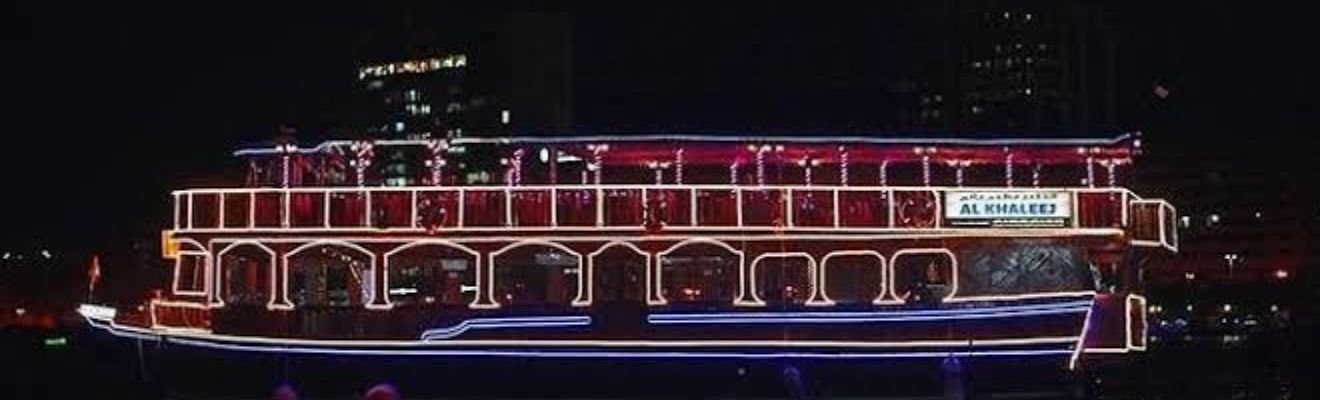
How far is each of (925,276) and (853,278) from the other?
106cm

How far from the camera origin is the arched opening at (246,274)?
27656 millimetres

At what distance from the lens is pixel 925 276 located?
28078 millimetres

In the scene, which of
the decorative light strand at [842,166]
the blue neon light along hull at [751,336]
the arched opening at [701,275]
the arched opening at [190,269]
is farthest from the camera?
the decorative light strand at [842,166]

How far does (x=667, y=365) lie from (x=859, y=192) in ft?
12.3

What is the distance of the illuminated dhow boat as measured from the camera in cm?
2730

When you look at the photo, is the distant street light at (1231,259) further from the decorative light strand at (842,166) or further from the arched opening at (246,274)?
the arched opening at (246,274)

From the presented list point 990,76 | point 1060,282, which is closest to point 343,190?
point 1060,282

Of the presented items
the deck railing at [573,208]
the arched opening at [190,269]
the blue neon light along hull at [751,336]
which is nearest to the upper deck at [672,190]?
the deck railing at [573,208]

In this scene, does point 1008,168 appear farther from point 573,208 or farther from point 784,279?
point 573,208

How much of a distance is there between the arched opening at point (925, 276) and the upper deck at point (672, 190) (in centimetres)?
53

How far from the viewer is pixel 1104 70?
5416 centimetres

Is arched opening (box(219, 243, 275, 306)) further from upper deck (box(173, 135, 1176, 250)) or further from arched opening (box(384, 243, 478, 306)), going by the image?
arched opening (box(384, 243, 478, 306))

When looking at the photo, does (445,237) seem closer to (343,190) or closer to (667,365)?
(343,190)

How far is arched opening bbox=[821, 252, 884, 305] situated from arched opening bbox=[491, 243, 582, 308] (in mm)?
3728
